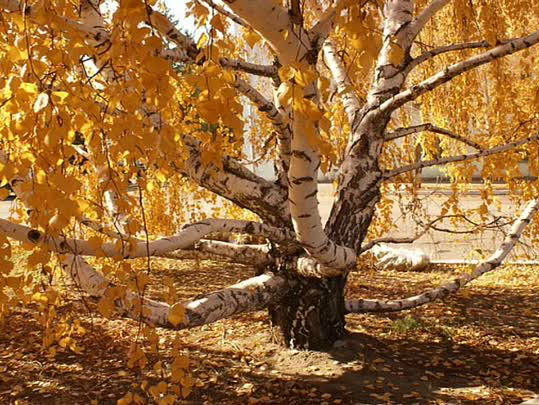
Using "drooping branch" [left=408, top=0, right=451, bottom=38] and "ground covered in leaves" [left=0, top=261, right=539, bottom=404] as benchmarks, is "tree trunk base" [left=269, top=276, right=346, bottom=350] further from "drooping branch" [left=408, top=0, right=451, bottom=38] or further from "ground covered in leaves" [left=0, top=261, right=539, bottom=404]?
"drooping branch" [left=408, top=0, right=451, bottom=38]

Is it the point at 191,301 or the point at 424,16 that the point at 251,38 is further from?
the point at 424,16

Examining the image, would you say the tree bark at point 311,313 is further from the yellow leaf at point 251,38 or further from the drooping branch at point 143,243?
the yellow leaf at point 251,38

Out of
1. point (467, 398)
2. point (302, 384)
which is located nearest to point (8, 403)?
point (302, 384)

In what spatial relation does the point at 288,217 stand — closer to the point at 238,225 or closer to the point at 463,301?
the point at 238,225

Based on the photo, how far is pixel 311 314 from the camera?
3.69 m

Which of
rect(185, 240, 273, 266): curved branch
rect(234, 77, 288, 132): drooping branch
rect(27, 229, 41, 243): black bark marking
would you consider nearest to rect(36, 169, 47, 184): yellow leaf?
rect(27, 229, 41, 243): black bark marking

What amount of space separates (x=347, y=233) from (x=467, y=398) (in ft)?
3.66

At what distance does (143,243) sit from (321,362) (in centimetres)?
147

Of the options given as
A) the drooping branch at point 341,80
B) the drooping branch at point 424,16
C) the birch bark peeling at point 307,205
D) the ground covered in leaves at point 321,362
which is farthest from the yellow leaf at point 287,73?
the drooping branch at point 341,80

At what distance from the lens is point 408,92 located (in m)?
3.16

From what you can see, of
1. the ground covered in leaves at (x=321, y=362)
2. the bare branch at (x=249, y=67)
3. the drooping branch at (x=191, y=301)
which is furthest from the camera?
the ground covered in leaves at (x=321, y=362)

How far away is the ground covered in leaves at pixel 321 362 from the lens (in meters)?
3.29

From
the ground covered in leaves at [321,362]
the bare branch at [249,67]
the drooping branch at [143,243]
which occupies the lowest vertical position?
the ground covered in leaves at [321,362]

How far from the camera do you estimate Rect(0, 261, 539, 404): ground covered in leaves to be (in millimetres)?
3293
